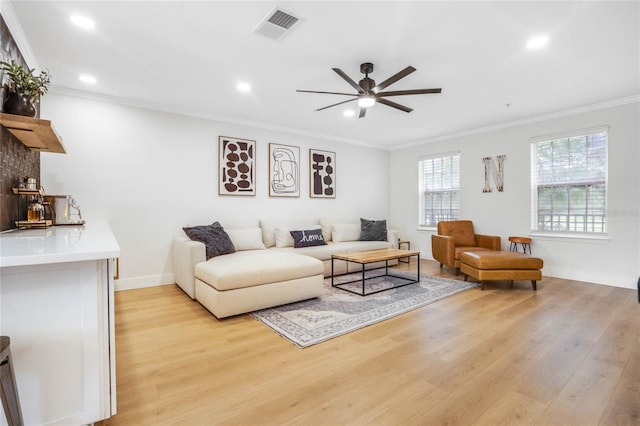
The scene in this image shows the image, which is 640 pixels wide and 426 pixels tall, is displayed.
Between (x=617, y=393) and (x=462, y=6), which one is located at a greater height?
(x=462, y=6)

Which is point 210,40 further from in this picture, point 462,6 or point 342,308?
point 342,308

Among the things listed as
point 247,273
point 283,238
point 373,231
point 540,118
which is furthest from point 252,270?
point 540,118

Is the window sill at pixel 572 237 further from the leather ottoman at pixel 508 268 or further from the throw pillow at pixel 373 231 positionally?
the throw pillow at pixel 373 231

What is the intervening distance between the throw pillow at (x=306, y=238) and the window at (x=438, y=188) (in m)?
2.62

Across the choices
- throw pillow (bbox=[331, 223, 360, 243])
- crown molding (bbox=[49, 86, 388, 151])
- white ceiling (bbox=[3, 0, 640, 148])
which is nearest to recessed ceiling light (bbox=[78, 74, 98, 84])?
white ceiling (bbox=[3, 0, 640, 148])

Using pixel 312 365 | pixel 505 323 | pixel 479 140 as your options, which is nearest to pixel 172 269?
pixel 312 365

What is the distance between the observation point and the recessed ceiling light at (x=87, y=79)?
3206 mm

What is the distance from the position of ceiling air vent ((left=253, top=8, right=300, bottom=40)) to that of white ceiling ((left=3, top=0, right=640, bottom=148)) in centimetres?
5

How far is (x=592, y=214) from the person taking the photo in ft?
13.9

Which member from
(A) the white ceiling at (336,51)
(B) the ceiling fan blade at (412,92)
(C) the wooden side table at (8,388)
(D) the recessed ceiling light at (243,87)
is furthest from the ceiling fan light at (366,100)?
(C) the wooden side table at (8,388)

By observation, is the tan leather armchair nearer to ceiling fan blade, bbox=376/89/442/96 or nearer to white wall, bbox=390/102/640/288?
white wall, bbox=390/102/640/288

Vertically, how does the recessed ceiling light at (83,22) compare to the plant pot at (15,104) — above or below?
above

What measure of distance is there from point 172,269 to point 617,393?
14.8ft

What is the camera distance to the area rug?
8.45 ft
